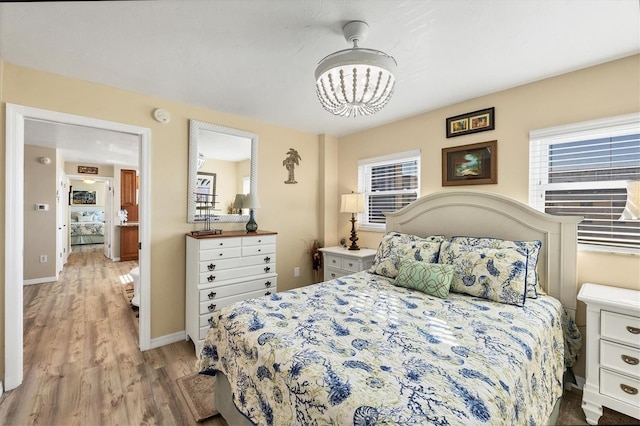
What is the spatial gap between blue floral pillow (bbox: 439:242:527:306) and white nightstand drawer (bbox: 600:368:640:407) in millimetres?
669

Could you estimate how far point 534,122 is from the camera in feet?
7.84

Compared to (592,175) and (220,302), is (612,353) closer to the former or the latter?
(592,175)

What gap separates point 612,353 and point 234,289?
294cm

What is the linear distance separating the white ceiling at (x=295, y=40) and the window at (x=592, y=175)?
1.66 feet

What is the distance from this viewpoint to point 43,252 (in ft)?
16.0

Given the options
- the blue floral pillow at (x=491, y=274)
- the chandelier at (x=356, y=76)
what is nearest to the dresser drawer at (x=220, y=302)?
the blue floral pillow at (x=491, y=274)

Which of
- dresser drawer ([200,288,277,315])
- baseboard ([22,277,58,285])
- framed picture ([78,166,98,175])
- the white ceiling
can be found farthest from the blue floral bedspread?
framed picture ([78,166,98,175])

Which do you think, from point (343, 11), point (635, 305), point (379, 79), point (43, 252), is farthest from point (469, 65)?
point (43, 252)

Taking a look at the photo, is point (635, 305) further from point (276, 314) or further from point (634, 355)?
point (276, 314)

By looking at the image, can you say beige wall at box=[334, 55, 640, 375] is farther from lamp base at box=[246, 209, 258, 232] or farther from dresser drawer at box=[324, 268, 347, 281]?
lamp base at box=[246, 209, 258, 232]

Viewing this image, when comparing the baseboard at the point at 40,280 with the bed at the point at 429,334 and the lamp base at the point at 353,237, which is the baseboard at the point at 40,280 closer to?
the bed at the point at 429,334

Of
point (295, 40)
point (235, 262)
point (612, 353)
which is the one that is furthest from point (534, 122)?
point (235, 262)

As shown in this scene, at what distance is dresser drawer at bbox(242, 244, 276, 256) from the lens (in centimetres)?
297

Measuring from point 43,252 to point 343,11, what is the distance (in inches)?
245
